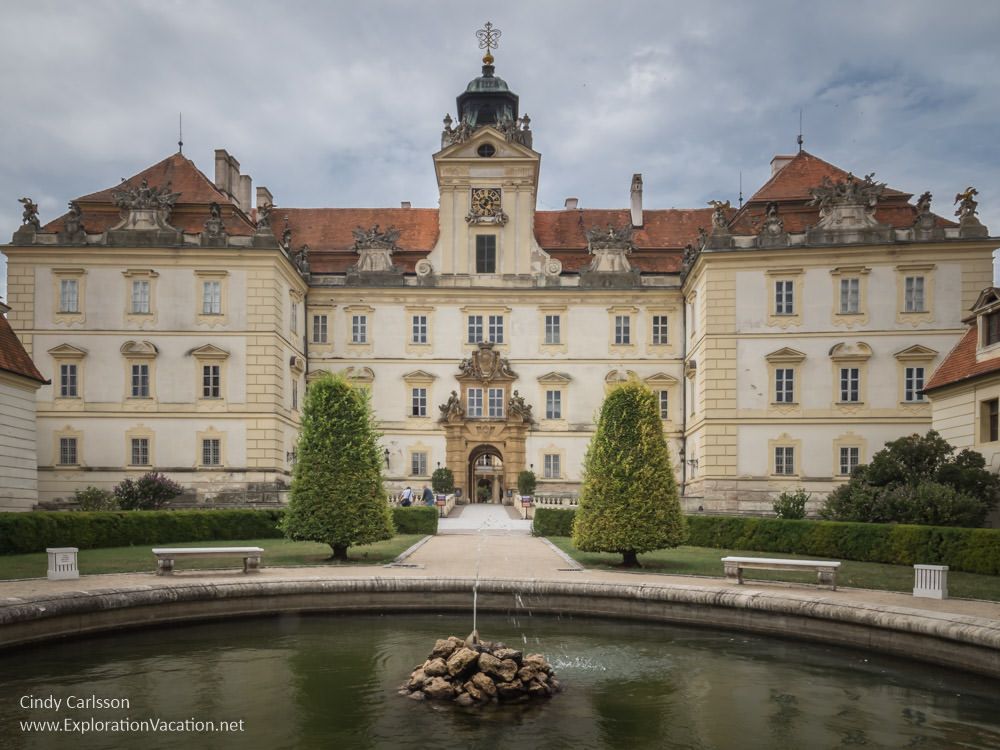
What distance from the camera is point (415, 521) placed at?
29.8 meters

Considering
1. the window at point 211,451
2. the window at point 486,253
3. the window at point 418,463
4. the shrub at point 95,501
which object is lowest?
the shrub at point 95,501

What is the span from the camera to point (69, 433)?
120ft

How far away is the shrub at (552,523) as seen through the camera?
97.5 ft

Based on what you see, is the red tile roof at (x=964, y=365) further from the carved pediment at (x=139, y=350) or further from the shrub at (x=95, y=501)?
the carved pediment at (x=139, y=350)

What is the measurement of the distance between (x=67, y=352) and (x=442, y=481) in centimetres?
1716

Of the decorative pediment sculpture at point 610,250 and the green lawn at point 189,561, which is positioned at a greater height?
the decorative pediment sculpture at point 610,250

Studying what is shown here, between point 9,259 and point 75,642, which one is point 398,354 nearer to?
point 9,259

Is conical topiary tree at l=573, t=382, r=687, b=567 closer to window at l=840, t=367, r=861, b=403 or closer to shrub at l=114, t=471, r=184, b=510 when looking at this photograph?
window at l=840, t=367, r=861, b=403

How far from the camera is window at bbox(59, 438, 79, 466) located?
120 ft

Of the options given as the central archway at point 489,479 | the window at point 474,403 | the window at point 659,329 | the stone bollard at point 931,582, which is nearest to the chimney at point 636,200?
the window at point 659,329

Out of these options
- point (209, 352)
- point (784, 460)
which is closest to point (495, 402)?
point (209, 352)

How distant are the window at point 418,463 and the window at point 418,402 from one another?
1908 mm

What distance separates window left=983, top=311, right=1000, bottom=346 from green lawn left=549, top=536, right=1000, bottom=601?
22.4 feet

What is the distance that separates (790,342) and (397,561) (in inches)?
842
